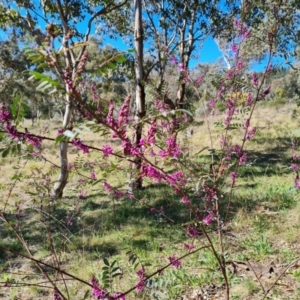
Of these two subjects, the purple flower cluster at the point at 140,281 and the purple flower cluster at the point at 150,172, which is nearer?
the purple flower cluster at the point at 150,172

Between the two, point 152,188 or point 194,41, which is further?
point 194,41

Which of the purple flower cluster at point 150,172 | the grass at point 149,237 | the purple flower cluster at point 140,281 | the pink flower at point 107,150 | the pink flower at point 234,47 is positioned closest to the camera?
the pink flower at point 107,150

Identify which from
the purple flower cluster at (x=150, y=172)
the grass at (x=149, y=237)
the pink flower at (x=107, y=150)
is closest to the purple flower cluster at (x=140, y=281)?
the grass at (x=149, y=237)

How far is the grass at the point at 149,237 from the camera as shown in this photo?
9.49ft

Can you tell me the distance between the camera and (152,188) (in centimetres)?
734

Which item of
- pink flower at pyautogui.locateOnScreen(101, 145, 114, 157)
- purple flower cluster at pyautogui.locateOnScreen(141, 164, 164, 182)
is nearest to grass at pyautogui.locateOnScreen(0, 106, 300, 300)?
purple flower cluster at pyautogui.locateOnScreen(141, 164, 164, 182)

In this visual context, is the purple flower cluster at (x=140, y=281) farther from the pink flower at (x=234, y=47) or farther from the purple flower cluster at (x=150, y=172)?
the pink flower at (x=234, y=47)

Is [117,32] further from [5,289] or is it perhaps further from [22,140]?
[22,140]

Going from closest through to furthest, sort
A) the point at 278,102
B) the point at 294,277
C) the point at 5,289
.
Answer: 1. the point at 294,277
2. the point at 5,289
3. the point at 278,102

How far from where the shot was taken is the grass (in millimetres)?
2893

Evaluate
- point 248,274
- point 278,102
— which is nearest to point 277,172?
point 248,274

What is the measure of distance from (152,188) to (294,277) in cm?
478

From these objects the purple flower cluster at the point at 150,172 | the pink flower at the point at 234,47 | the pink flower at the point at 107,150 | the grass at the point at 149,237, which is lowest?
the grass at the point at 149,237

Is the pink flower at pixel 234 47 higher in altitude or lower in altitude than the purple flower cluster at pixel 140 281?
higher
